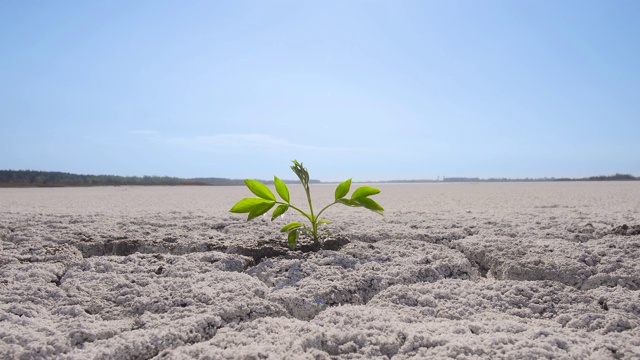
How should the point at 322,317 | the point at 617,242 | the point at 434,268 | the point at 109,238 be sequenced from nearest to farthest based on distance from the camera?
the point at 322,317 → the point at 434,268 → the point at 617,242 → the point at 109,238

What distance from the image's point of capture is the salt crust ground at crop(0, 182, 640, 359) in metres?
1.01

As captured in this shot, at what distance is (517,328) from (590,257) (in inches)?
29.3

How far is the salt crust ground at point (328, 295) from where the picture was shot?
3.32 feet

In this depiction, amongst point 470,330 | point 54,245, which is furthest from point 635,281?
point 54,245

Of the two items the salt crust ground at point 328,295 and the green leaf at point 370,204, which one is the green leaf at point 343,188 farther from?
the salt crust ground at point 328,295

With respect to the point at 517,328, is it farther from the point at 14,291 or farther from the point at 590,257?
the point at 14,291

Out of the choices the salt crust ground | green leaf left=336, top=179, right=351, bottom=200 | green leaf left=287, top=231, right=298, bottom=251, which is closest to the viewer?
the salt crust ground

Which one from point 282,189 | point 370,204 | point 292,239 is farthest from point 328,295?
point 282,189

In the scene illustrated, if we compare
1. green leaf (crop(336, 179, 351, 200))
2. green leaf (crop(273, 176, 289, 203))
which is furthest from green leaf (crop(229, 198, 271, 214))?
green leaf (crop(336, 179, 351, 200))

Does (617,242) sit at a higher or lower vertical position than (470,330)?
higher

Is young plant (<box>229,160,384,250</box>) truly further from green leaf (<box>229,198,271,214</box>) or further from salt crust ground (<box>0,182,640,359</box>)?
salt crust ground (<box>0,182,640,359</box>)

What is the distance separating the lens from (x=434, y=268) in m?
1.57

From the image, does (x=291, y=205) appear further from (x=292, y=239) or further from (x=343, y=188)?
(x=343, y=188)

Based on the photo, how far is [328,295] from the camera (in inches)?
53.1
